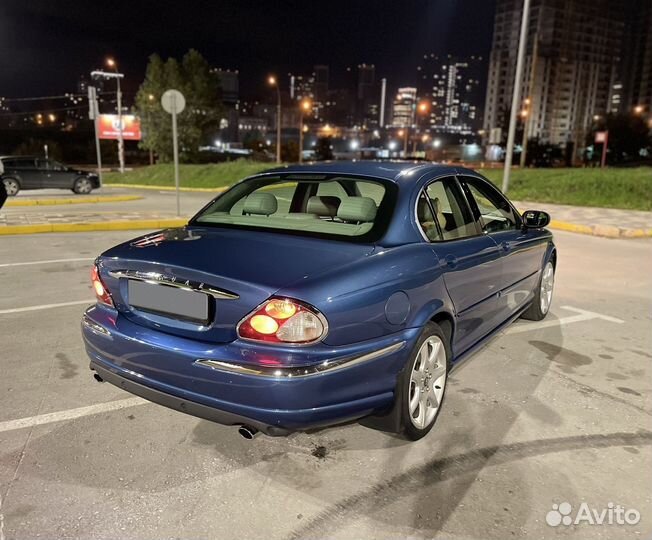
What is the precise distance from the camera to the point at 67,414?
3285mm

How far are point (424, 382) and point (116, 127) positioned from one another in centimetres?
4333

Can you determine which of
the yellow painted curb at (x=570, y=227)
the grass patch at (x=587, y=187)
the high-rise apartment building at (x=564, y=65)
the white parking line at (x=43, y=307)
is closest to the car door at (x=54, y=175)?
the grass patch at (x=587, y=187)

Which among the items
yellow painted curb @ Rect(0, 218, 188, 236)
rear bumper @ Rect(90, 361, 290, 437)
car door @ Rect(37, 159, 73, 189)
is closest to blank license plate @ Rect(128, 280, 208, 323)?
rear bumper @ Rect(90, 361, 290, 437)

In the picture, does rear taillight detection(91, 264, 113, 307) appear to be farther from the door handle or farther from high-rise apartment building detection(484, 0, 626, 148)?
high-rise apartment building detection(484, 0, 626, 148)

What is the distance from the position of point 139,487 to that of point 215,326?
0.88m

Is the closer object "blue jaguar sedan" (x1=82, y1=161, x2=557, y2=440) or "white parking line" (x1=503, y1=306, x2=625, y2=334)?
"blue jaguar sedan" (x1=82, y1=161, x2=557, y2=440)

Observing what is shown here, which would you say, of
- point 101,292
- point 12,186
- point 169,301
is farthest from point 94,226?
point 12,186

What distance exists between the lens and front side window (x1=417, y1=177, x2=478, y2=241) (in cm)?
343

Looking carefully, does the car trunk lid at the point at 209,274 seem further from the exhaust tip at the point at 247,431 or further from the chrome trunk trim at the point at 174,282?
the exhaust tip at the point at 247,431

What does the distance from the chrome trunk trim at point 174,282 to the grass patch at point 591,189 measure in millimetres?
17518

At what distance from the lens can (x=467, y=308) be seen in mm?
3502

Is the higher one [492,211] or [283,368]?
[492,211]

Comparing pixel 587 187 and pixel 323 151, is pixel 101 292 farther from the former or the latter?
pixel 323 151

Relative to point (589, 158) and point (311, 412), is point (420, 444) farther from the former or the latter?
point (589, 158)
